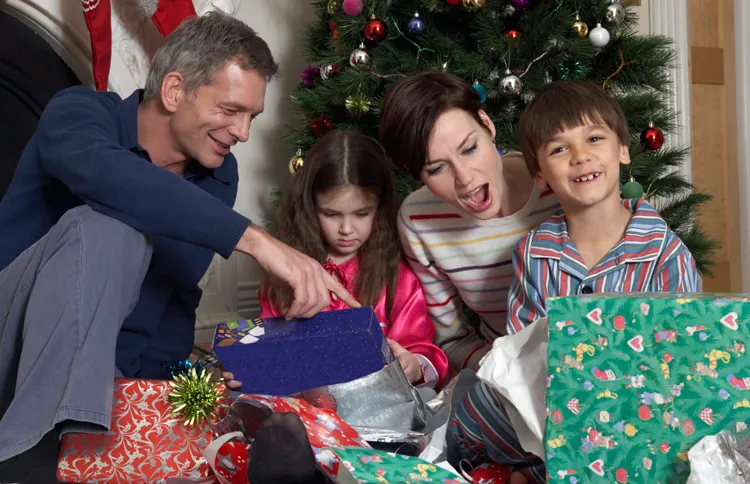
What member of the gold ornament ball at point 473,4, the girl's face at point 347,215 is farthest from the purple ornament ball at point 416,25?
the girl's face at point 347,215

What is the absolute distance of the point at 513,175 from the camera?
6.31 feet

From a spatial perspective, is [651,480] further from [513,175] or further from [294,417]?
[513,175]

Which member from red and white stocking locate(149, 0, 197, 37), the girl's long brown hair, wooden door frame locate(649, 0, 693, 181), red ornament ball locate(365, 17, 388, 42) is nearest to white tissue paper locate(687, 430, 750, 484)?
the girl's long brown hair

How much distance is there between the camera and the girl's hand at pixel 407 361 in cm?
188

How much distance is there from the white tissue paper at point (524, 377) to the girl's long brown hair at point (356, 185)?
0.76 m

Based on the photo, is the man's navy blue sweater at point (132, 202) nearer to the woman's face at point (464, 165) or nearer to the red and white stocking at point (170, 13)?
the woman's face at point (464, 165)

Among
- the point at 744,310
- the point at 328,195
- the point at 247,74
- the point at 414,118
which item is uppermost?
the point at 247,74

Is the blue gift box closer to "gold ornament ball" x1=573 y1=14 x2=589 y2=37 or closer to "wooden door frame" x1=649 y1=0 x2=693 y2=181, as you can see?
"gold ornament ball" x1=573 y1=14 x2=589 y2=37

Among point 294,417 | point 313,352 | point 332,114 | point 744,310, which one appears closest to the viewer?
point 744,310

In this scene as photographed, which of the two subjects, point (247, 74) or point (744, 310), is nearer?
point (744, 310)

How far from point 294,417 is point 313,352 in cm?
41

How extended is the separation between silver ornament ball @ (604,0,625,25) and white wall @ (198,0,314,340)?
1.31 m

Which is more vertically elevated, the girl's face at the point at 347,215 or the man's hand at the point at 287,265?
the girl's face at the point at 347,215

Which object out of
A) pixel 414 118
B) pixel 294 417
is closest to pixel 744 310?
pixel 294 417
